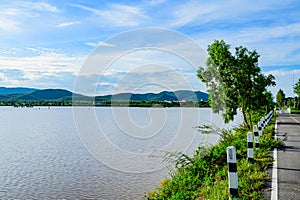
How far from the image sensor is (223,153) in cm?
1158

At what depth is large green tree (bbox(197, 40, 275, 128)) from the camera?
21938mm

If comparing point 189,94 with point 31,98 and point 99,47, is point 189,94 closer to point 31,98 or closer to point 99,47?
point 99,47

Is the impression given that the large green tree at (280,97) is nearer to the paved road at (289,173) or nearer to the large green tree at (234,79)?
the large green tree at (234,79)

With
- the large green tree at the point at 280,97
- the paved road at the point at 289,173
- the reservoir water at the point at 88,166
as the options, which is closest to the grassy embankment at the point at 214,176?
the paved road at the point at 289,173

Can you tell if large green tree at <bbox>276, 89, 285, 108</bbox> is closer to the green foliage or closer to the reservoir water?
the green foliage

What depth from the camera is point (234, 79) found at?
22266mm

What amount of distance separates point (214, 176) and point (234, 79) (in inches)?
548

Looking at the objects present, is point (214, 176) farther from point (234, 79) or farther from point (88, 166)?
point (234, 79)

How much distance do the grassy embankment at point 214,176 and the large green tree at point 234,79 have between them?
8.82 meters

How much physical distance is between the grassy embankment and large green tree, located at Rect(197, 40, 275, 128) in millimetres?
8820

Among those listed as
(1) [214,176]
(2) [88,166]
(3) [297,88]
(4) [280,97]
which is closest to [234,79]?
(2) [88,166]

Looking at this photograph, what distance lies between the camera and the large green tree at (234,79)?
21.9 m

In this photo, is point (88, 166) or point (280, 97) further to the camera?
point (280, 97)

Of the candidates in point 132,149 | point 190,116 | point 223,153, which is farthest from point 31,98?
point 223,153
